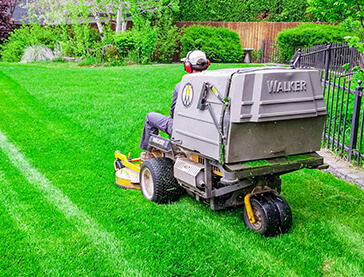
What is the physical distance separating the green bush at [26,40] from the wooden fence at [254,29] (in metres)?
6.57

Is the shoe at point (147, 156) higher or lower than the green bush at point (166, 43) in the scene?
lower

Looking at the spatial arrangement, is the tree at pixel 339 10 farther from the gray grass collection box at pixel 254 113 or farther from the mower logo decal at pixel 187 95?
the mower logo decal at pixel 187 95

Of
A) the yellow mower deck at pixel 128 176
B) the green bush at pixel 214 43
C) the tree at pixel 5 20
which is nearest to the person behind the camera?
the yellow mower deck at pixel 128 176

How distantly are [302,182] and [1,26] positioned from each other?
21971 mm

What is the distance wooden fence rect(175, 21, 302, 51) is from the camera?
24047 mm

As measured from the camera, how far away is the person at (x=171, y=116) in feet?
17.0

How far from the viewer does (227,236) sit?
4410 mm

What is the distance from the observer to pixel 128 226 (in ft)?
15.1

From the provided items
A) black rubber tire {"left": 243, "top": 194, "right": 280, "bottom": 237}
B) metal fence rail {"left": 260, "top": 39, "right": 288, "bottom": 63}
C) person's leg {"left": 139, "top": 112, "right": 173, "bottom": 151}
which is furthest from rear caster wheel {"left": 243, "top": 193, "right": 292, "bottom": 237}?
metal fence rail {"left": 260, "top": 39, "right": 288, "bottom": 63}

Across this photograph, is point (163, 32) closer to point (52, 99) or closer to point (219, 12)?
point (219, 12)

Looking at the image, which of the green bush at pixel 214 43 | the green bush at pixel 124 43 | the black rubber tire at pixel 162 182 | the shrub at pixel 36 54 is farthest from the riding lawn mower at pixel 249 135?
the green bush at pixel 214 43

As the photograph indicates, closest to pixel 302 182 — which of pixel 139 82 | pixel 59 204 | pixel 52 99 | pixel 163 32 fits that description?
pixel 59 204

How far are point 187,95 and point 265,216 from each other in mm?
1425

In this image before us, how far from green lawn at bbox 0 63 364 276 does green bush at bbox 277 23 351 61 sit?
44.7 ft
